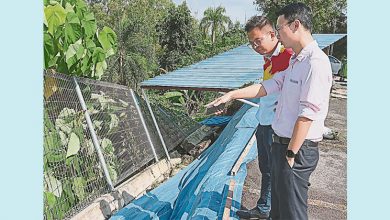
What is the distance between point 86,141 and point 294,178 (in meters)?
1.58

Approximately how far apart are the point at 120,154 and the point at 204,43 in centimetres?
188

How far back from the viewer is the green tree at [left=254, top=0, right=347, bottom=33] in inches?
56.9

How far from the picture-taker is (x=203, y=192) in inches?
63.4

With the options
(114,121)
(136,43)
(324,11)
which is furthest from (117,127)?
(136,43)

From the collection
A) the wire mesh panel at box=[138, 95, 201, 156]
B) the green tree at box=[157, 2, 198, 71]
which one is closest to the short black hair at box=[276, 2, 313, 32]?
the wire mesh panel at box=[138, 95, 201, 156]

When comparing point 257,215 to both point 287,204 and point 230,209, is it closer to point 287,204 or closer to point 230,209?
point 230,209

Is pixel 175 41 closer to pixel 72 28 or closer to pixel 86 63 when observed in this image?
pixel 86 63

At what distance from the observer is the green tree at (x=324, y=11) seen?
4.74 feet

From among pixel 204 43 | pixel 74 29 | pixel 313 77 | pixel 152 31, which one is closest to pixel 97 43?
pixel 74 29

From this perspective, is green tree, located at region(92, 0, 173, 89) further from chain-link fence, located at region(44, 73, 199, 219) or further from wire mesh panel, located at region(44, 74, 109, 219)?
wire mesh panel, located at region(44, 74, 109, 219)

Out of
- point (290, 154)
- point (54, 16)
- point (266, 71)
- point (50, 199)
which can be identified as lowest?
point (50, 199)

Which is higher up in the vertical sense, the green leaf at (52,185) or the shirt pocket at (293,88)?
the shirt pocket at (293,88)

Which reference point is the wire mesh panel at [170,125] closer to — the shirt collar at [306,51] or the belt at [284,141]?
the belt at [284,141]

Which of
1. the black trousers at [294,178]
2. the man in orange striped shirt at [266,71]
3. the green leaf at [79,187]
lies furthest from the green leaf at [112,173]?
the black trousers at [294,178]
